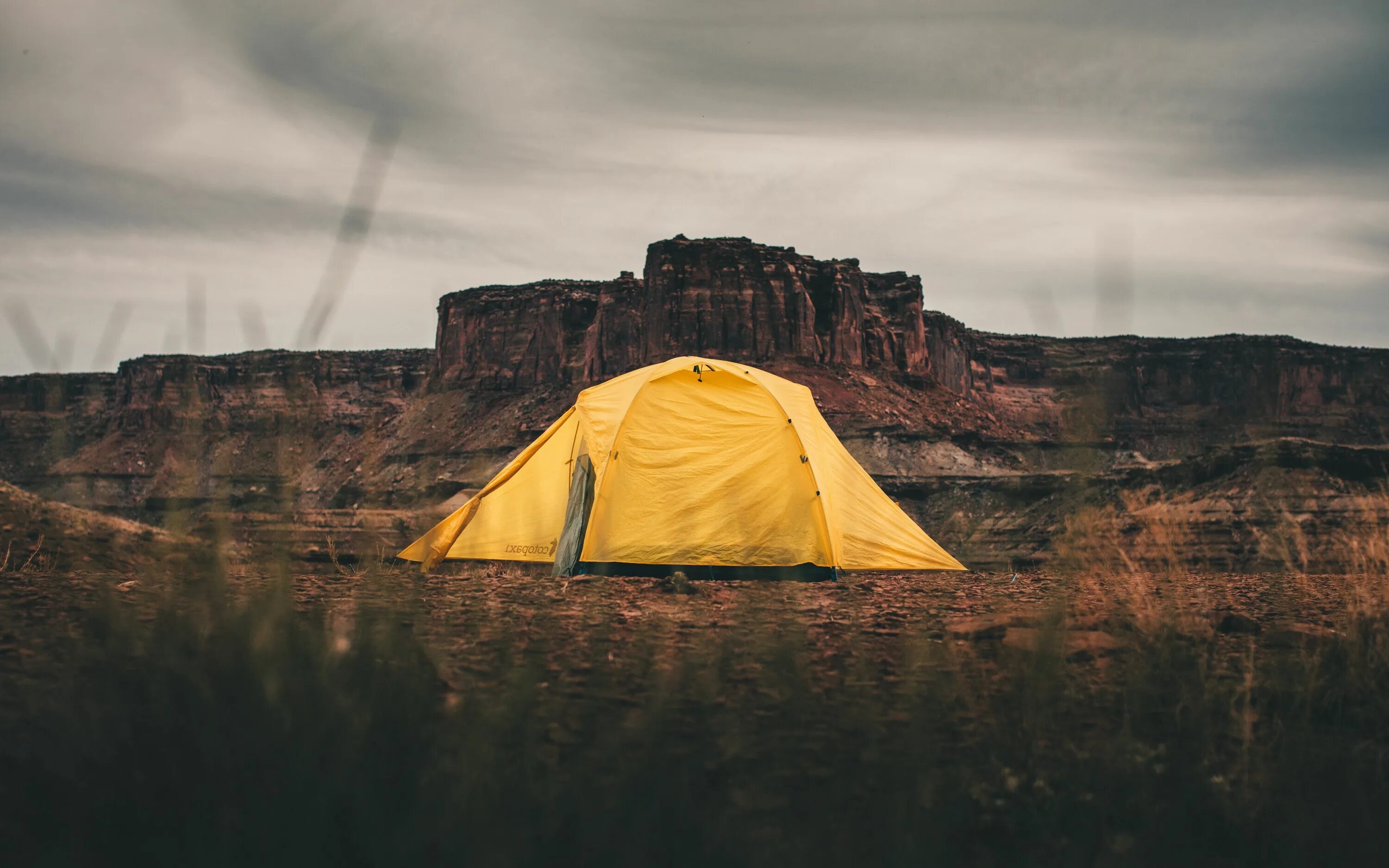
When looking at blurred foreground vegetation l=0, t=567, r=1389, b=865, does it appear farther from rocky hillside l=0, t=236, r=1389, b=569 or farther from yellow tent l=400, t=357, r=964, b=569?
yellow tent l=400, t=357, r=964, b=569

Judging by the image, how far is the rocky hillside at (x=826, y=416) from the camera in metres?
3.85

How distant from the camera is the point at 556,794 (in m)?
2.80

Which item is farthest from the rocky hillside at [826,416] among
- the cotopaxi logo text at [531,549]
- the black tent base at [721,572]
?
the black tent base at [721,572]

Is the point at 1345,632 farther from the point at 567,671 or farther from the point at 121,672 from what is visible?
the point at 121,672

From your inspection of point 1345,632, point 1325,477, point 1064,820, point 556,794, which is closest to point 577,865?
point 556,794

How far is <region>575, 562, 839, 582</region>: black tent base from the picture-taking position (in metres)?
10.6

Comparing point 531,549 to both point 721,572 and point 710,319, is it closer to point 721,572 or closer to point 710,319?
point 721,572

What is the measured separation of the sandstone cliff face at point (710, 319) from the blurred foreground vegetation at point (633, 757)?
192 feet

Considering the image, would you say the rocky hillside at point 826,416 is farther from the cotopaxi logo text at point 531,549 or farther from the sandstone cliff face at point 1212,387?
the cotopaxi logo text at point 531,549

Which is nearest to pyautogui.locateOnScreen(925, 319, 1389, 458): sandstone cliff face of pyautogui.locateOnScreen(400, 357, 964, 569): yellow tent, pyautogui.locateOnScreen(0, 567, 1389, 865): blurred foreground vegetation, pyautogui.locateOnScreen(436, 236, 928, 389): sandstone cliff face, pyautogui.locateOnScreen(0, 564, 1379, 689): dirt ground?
pyautogui.locateOnScreen(436, 236, 928, 389): sandstone cliff face

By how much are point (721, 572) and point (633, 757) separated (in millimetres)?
7619

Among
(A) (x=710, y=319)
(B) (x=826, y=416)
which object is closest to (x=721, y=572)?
(B) (x=826, y=416)

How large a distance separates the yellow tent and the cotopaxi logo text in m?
0.02

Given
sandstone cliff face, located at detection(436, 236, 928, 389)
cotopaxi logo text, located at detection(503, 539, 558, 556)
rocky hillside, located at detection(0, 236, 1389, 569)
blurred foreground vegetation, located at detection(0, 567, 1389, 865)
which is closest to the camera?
blurred foreground vegetation, located at detection(0, 567, 1389, 865)
